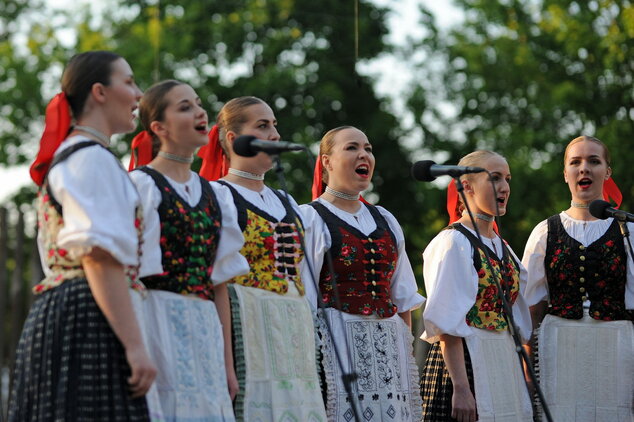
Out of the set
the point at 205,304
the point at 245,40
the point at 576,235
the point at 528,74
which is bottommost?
the point at 205,304

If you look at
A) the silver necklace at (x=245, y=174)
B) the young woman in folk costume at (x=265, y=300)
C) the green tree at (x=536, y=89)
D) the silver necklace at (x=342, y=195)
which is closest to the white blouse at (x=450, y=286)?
the silver necklace at (x=342, y=195)

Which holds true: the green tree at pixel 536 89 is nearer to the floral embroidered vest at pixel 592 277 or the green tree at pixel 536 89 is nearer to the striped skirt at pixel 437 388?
the floral embroidered vest at pixel 592 277

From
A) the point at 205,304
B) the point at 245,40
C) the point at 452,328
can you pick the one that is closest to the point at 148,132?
the point at 205,304

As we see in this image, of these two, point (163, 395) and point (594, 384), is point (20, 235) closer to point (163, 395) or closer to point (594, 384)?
point (594, 384)

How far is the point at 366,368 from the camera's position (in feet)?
17.5

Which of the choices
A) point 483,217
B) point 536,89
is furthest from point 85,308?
point 536,89

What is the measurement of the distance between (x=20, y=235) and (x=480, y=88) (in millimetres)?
7743

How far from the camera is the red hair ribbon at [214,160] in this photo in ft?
17.3

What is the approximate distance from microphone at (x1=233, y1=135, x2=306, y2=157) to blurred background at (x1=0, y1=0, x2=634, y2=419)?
31.7 feet

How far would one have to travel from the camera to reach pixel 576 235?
6.06 metres

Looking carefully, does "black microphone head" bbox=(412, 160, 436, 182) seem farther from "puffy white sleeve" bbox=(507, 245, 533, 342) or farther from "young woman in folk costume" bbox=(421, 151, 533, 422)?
"puffy white sleeve" bbox=(507, 245, 533, 342)

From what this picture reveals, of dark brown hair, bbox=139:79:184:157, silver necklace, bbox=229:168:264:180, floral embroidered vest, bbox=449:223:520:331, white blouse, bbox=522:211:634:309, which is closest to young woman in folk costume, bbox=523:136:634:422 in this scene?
white blouse, bbox=522:211:634:309

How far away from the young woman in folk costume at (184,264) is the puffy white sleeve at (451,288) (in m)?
1.51

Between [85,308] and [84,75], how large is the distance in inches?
33.3
